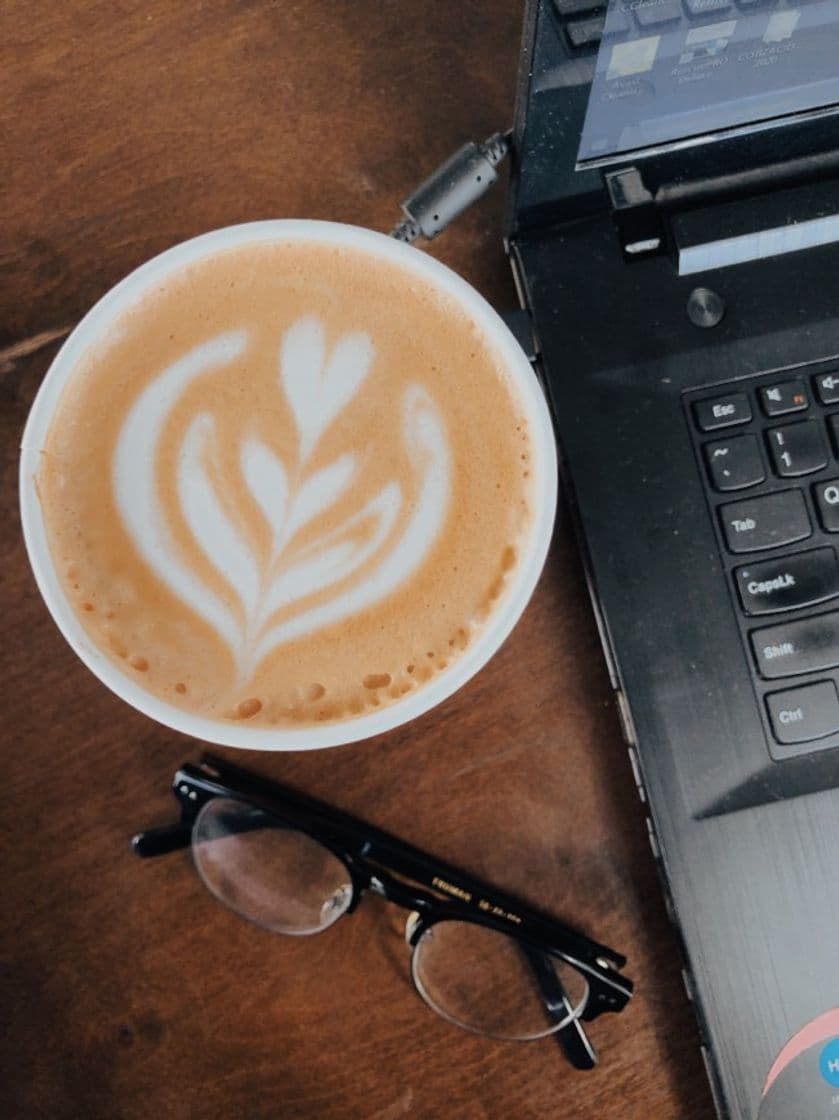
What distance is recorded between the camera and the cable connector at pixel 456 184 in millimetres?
501

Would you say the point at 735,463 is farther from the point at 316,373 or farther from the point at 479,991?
the point at 479,991

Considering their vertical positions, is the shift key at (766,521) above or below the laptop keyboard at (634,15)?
below

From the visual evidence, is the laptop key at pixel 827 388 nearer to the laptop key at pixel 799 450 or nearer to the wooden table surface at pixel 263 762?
the laptop key at pixel 799 450

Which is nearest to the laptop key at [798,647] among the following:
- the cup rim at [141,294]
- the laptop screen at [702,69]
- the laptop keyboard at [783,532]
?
the laptop keyboard at [783,532]

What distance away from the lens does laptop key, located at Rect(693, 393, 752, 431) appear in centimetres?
48

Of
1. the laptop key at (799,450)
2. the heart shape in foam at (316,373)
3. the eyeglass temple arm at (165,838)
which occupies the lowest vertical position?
the eyeglass temple arm at (165,838)

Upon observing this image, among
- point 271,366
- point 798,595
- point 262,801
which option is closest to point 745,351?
point 798,595

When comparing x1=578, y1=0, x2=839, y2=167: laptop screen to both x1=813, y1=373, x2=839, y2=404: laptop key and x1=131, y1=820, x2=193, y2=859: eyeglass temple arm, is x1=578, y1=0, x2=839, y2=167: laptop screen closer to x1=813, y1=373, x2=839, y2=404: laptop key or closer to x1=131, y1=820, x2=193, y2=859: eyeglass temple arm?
x1=813, y1=373, x2=839, y2=404: laptop key

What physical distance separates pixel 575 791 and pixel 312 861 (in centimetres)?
15

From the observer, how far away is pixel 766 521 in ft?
1.56

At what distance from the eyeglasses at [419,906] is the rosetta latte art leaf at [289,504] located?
120 mm

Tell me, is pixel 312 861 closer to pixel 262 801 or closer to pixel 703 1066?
pixel 262 801

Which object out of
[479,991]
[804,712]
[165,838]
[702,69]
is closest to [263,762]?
[165,838]

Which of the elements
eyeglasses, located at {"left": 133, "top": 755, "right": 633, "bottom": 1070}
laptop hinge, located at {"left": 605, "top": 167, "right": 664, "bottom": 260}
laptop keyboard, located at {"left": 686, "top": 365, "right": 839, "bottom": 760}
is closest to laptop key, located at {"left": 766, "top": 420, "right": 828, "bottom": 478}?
laptop keyboard, located at {"left": 686, "top": 365, "right": 839, "bottom": 760}
